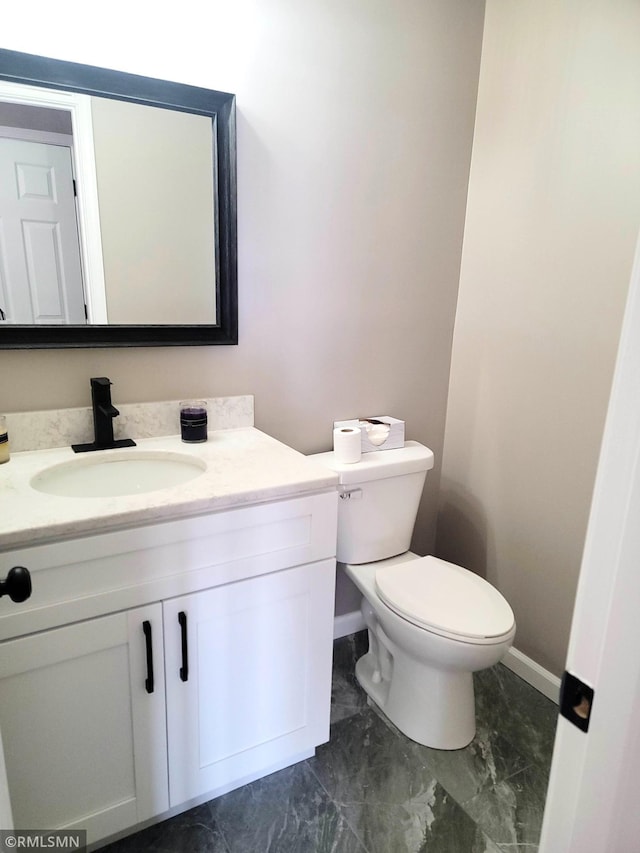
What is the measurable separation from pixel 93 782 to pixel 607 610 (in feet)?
3.92

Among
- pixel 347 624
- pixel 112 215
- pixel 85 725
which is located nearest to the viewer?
pixel 85 725

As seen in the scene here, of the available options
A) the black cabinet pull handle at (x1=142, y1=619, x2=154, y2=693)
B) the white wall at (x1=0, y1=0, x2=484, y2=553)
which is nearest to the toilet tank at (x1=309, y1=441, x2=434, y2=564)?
the white wall at (x1=0, y1=0, x2=484, y2=553)

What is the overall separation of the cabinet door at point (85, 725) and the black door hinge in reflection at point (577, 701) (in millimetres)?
880

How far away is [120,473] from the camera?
1463 mm

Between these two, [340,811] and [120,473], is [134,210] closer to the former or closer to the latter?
[120,473]

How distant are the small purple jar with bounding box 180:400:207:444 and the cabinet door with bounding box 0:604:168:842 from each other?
535 millimetres

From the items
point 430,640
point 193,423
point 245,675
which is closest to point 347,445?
point 193,423

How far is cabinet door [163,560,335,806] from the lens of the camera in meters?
1.25

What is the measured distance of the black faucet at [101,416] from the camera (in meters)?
1.45

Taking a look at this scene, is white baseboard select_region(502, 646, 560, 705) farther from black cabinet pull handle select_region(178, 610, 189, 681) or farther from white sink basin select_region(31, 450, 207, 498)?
white sink basin select_region(31, 450, 207, 498)

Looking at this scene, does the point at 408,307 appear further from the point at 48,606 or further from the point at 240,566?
the point at 48,606

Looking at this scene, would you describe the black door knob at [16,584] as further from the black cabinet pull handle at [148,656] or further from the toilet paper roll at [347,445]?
the toilet paper roll at [347,445]

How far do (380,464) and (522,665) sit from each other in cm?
93

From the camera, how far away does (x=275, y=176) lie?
1652 millimetres
